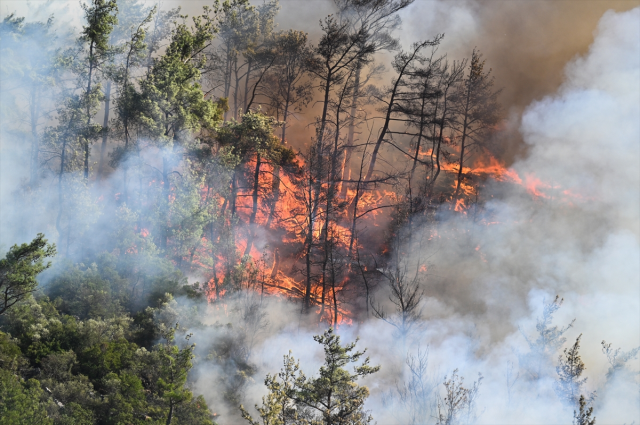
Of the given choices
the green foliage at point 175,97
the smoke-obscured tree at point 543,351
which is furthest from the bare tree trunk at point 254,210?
the smoke-obscured tree at point 543,351

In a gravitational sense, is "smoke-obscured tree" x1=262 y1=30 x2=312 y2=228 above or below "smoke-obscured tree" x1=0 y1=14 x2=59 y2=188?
above

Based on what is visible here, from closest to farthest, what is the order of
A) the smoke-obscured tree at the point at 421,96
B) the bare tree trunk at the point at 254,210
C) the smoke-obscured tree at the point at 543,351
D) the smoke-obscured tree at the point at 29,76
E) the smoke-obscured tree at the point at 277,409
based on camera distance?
the smoke-obscured tree at the point at 277,409
the smoke-obscured tree at the point at 543,351
the smoke-obscured tree at the point at 29,76
the bare tree trunk at the point at 254,210
the smoke-obscured tree at the point at 421,96

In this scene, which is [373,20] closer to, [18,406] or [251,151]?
[251,151]

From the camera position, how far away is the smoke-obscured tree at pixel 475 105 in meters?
28.5

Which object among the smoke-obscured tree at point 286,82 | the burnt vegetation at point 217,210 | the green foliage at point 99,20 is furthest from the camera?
the smoke-obscured tree at point 286,82

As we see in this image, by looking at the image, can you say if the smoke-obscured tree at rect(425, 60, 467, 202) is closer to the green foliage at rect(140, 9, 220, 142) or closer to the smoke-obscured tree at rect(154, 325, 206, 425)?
the green foliage at rect(140, 9, 220, 142)

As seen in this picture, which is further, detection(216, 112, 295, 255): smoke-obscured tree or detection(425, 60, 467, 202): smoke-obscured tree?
detection(425, 60, 467, 202): smoke-obscured tree

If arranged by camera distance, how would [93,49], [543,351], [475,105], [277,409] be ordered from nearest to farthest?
[277,409]
[543,351]
[93,49]
[475,105]

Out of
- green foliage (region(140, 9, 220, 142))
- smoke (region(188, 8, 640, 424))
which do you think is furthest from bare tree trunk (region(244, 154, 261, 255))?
smoke (region(188, 8, 640, 424))

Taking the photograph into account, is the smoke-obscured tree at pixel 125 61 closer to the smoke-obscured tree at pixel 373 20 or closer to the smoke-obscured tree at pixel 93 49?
the smoke-obscured tree at pixel 93 49

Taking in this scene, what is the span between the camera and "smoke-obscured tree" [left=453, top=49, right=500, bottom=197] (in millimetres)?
28453

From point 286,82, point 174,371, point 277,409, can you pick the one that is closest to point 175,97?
point 286,82

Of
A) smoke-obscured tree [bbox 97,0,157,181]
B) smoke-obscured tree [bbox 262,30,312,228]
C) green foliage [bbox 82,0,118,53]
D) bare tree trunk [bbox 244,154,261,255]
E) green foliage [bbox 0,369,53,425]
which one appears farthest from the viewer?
smoke-obscured tree [bbox 262,30,312,228]

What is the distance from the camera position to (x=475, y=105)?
95.0 feet
